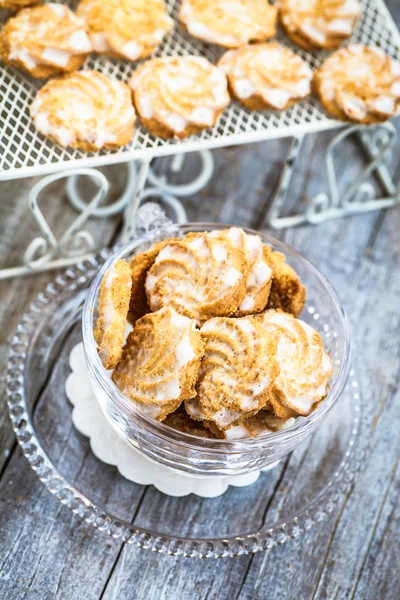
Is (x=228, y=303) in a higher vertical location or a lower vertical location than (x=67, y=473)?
higher

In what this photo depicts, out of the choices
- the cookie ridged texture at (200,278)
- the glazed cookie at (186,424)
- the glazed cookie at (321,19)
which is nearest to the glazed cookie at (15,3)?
the glazed cookie at (321,19)

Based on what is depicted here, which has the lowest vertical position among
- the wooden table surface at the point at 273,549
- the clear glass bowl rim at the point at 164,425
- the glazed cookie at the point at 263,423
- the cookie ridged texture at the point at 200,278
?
the wooden table surface at the point at 273,549

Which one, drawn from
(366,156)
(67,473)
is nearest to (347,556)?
(67,473)

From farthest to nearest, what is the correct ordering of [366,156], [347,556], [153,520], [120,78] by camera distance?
[366,156], [120,78], [347,556], [153,520]

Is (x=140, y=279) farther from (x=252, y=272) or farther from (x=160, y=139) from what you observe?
(x=160, y=139)

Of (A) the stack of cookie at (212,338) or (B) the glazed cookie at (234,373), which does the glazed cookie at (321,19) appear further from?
(B) the glazed cookie at (234,373)

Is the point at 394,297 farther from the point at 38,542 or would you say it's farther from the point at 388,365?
the point at 38,542

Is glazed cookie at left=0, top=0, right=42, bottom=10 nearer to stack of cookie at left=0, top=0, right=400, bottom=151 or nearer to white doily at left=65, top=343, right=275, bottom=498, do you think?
stack of cookie at left=0, top=0, right=400, bottom=151
